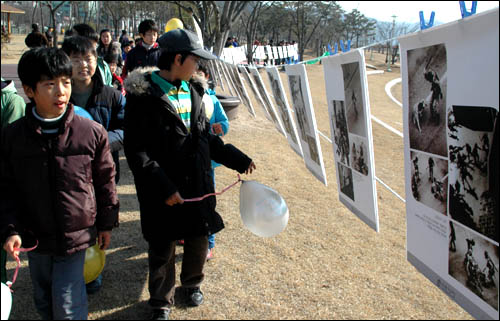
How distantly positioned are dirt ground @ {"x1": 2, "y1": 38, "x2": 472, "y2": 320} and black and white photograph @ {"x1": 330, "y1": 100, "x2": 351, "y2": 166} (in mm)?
Result: 997

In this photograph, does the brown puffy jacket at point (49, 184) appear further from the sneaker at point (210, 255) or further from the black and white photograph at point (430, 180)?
the black and white photograph at point (430, 180)

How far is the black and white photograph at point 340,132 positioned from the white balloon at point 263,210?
18.3 inches

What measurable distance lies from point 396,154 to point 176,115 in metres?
6.83

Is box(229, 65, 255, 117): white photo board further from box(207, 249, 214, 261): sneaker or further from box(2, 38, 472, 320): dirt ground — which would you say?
box(207, 249, 214, 261): sneaker

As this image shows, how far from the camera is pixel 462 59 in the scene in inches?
60.1

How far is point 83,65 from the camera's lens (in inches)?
118

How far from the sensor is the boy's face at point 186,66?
2.59m

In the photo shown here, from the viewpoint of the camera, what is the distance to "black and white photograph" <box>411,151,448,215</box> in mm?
1749

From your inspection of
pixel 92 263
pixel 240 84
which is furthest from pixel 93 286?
pixel 240 84

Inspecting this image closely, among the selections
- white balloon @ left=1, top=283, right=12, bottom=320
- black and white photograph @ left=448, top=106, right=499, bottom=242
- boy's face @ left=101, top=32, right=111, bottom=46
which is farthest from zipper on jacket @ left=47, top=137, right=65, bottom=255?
boy's face @ left=101, top=32, right=111, bottom=46

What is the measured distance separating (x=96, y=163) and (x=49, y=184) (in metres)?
0.25

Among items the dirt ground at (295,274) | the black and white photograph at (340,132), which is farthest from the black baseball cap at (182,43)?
the dirt ground at (295,274)

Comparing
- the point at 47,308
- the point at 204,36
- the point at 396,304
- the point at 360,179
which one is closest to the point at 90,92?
the point at 47,308

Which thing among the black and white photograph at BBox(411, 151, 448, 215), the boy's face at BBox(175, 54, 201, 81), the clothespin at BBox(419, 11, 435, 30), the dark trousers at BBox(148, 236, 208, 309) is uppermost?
the clothespin at BBox(419, 11, 435, 30)
